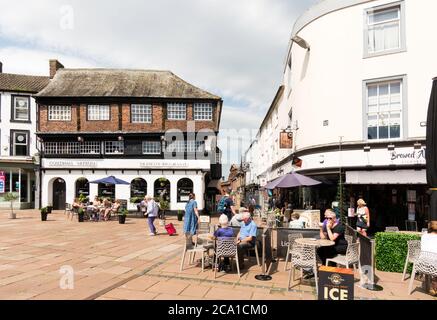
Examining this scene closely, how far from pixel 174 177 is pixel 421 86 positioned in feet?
57.3

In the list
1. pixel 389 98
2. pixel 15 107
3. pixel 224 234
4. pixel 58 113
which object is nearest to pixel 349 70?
pixel 389 98

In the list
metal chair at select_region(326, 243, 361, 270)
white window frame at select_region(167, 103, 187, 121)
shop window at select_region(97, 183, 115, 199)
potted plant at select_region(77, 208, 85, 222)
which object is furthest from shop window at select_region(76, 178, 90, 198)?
metal chair at select_region(326, 243, 361, 270)

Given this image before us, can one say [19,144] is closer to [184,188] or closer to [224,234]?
[184,188]

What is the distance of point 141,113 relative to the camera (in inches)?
979

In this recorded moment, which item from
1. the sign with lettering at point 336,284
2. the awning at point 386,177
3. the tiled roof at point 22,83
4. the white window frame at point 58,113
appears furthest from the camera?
the tiled roof at point 22,83

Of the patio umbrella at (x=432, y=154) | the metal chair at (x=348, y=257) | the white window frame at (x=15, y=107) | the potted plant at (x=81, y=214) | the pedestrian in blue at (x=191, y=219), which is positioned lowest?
the potted plant at (x=81, y=214)

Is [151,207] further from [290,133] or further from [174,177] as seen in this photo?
[174,177]

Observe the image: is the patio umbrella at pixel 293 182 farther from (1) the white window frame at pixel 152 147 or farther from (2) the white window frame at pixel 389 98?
(1) the white window frame at pixel 152 147

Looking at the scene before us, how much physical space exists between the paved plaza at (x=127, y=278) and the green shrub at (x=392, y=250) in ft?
1.02

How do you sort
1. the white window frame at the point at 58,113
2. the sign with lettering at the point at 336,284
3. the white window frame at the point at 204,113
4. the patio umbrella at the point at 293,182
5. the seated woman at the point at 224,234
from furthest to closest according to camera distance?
1. the white window frame at the point at 58,113
2. the white window frame at the point at 204,113
3. the patio umbrella at the point at 293,182
4. the seated woman at the point at 224,234
5. the sign with lettering at the point at 336,284

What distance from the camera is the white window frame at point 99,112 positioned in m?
24.9

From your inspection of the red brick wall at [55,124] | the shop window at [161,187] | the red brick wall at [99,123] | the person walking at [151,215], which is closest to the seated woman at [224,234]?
the person walking at [151,215]

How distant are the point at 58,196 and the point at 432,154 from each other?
26.4 meters

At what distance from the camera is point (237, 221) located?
357 inches
